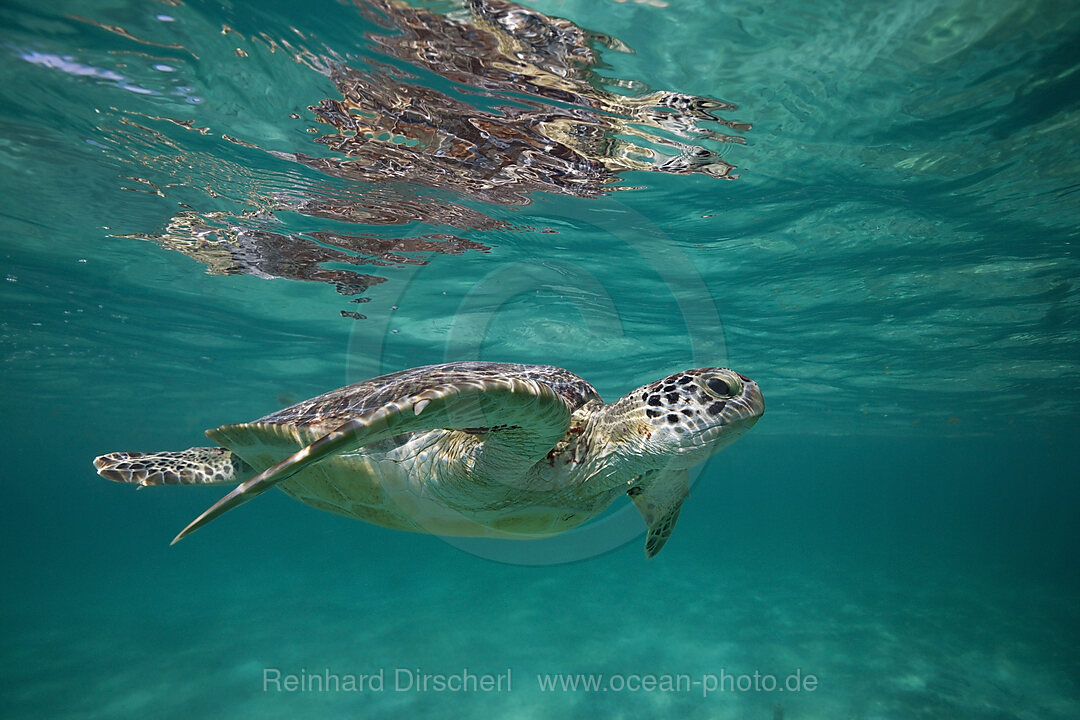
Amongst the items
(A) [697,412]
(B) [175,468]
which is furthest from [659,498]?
(B) [175,468]

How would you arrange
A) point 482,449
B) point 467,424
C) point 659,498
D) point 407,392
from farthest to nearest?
point 659,498, point 482,449, point 467,424, point 407,392

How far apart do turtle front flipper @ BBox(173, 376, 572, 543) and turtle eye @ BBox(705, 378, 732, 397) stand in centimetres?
99

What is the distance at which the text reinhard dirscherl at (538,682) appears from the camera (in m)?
9.34

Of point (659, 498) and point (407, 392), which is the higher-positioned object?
point (407, 392)

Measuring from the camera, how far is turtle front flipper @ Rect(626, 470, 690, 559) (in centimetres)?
429

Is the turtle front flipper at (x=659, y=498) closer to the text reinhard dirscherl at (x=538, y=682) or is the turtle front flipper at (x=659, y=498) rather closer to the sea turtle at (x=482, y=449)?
the sea turtle at (x=482, y=449)

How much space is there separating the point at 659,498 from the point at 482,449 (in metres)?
2.24

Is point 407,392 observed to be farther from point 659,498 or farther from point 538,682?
point 538,682

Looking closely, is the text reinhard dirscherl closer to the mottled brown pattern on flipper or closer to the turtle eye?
the mottled brown pattern on flipper

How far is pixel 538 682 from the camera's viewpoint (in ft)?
31.9

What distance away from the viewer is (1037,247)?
9328 millimetres

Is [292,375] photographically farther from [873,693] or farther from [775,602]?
[873,693]

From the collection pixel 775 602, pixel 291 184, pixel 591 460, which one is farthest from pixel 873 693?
pixel 291 184

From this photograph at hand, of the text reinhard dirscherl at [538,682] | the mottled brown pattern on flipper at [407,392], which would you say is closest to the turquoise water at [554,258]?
the text reinhard dirscherl at [538,682]
